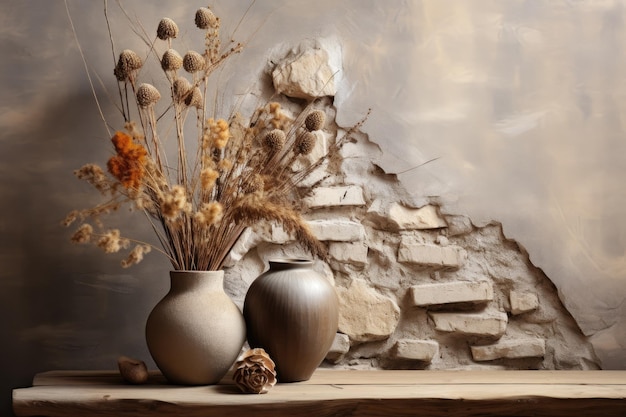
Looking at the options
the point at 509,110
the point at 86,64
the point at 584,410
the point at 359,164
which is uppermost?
the point at 86,64

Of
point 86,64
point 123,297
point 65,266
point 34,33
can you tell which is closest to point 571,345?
point 123,297

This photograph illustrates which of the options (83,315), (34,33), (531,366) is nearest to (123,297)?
(83,315)

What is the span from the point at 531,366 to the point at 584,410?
405mm

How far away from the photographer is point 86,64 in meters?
1.80

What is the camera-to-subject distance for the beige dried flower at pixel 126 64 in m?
1.59

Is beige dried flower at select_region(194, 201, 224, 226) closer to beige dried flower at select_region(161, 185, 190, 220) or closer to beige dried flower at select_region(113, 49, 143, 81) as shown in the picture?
beige dried flower at select_region(161, 185, 190, 220)

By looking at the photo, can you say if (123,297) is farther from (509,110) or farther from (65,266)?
(509,110)

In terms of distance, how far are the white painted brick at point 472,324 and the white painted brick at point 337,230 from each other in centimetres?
31

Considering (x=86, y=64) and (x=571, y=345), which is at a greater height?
(x=86, y=64)

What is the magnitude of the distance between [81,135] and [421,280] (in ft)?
3.20

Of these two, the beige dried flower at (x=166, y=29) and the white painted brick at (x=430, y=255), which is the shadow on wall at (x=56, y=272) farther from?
the white painted brick at (x=430, y=255)

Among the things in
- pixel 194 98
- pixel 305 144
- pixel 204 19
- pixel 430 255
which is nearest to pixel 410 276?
pixel 430 255

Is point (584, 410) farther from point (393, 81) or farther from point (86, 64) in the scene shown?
point (86, 64)

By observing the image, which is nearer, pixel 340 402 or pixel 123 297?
pixel 340 402
